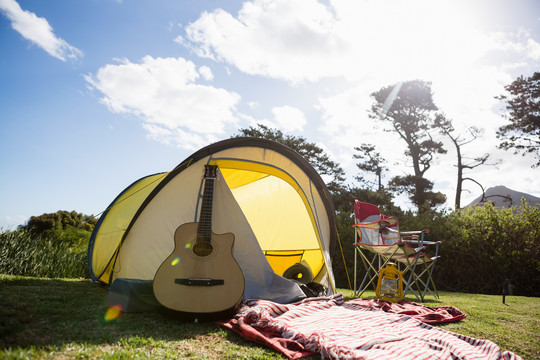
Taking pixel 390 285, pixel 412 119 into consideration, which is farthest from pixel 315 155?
pixel 390 285

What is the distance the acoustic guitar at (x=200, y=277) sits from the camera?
2.28 m

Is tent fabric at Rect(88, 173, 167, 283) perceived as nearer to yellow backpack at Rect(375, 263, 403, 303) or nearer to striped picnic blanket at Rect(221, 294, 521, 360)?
striped picnic blanket at Rect(221, 294, 521, 360)

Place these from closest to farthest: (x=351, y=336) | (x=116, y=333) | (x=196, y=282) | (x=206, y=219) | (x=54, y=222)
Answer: (x=116, y=333), (x=351, y=336), (x=196, y=282), (x=206, y=219), (x=54, y=222)

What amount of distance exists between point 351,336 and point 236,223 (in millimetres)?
1623

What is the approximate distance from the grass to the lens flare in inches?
1.3

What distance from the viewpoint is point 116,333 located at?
6.04ft

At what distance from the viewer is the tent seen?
127 inches

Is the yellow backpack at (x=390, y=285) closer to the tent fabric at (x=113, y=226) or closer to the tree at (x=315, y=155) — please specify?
the tent fabric at (x=113, y=226)

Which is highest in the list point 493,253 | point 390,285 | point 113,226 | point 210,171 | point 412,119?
point 412,119

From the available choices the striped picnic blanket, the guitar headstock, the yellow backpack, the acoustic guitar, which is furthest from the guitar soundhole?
the yellow backpack

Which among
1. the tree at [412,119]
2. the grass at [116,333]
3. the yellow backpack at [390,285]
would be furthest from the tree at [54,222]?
the tree at [412,119]

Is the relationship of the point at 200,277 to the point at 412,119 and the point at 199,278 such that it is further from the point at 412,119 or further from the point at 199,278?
the point at 412,119

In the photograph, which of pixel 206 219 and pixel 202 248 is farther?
pixel 206 219

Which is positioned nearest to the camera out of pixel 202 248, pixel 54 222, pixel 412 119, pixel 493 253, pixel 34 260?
pixel 202 248
